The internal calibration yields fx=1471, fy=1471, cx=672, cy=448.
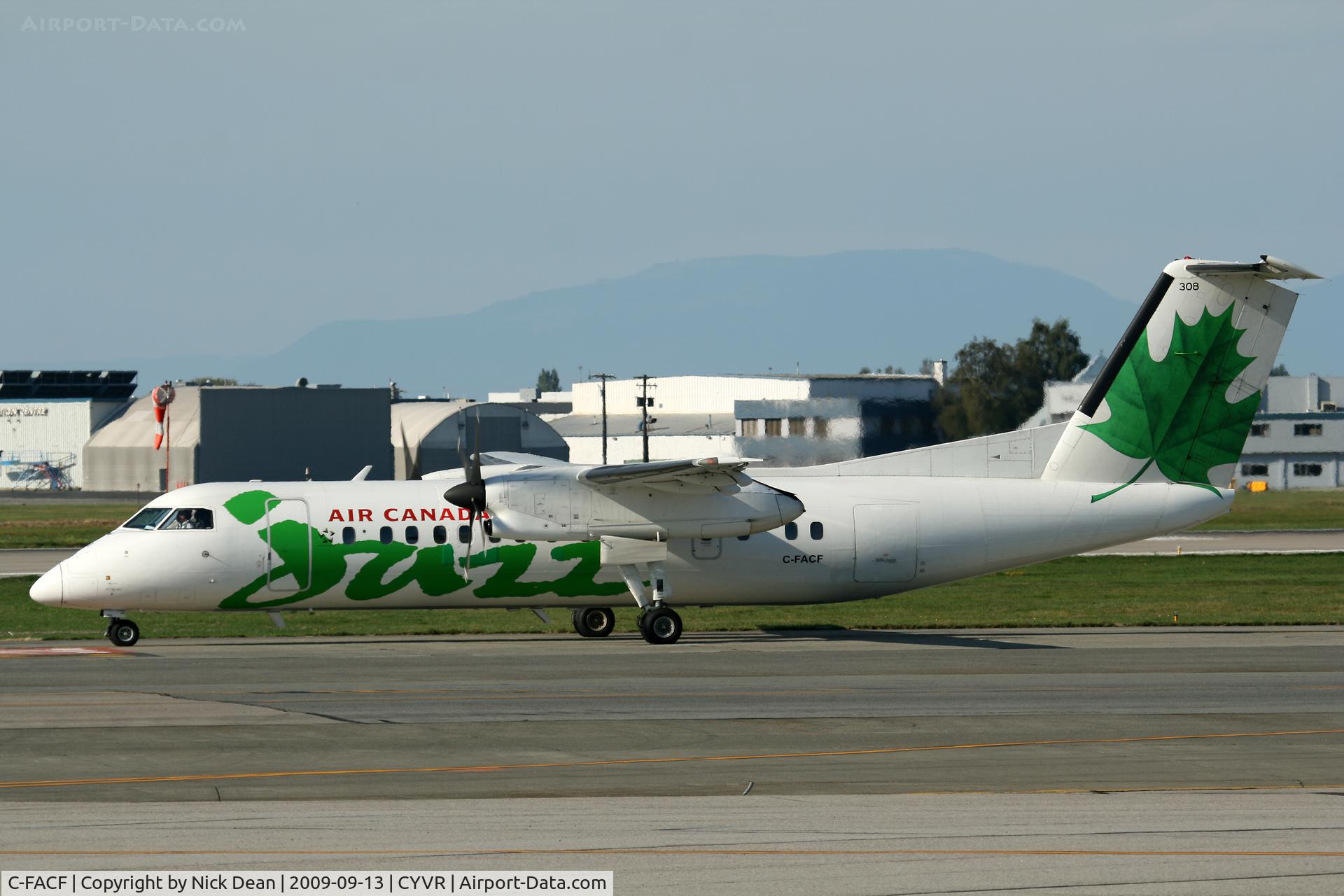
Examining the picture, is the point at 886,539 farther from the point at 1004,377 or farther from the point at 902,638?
the point at 1004,377

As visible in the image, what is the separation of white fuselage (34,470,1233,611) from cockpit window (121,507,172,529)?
23 centimetres

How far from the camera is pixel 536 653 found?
24141mm

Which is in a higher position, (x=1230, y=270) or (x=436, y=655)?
(x=1230, y=270)

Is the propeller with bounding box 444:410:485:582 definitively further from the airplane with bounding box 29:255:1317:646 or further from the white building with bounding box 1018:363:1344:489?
the white building with bounding box 1018:363:1344:489

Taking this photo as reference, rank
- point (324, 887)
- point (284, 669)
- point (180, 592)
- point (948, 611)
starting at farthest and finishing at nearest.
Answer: point (948, 611)
point (180, 592)
point (284, 669)
point (324, 887)

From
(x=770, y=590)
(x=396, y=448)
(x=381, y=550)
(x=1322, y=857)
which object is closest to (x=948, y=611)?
(x=770, y=590)

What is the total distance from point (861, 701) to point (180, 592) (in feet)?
42.3

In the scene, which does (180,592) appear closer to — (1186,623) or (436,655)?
(436,655)

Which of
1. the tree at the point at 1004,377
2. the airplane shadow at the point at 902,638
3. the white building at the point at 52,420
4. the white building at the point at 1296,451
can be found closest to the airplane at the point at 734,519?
the airplane shadow at the point at 902,638

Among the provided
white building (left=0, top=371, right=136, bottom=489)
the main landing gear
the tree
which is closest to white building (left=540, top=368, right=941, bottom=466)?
the tree

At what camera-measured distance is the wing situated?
24.1 meters

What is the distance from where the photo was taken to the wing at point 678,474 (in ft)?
79.1

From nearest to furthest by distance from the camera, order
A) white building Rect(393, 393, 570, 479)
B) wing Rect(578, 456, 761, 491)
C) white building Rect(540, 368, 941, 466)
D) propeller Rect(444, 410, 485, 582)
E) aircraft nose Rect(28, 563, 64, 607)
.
→ wing Rect(578, 456, 761, 491), aircraft nose Rect(28, 563, 64, 607), propeller Rect(444, 410, 485, 582), white building Rect(540, 368, 941, 466), white building Rect(393, 393, 570, 479)

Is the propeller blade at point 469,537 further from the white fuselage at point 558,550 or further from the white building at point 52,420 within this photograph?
the white building at point 52,420
